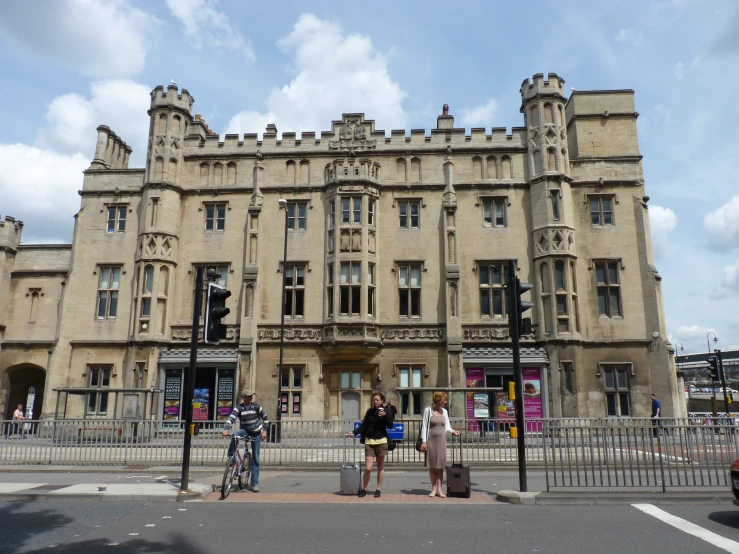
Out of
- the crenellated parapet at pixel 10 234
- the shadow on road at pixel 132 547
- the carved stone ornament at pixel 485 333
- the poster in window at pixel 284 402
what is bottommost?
the shadow on road at pixel 132 547

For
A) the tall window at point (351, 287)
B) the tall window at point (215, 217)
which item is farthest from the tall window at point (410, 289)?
the tall window at point (215, 217)

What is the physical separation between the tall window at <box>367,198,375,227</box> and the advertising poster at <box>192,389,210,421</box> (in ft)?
35.5

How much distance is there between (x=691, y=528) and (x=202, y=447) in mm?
11613

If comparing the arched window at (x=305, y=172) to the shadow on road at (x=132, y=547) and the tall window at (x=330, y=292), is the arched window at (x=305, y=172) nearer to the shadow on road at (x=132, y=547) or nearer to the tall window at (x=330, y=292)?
the tall window at (x=330, y=292)

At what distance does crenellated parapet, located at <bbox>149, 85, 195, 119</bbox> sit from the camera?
26.2 m

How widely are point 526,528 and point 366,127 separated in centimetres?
2191

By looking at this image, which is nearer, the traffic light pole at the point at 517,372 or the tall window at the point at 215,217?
the traffic light pole at the point at 517,372

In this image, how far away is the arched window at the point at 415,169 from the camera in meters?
25.7

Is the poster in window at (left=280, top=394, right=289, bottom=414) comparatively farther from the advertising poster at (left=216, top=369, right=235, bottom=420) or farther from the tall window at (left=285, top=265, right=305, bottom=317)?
the tall window at (left=285, top=265, right=305, bottom=317)

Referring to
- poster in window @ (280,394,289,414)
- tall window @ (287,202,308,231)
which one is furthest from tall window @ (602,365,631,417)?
tall window @ (287,202,308,231)

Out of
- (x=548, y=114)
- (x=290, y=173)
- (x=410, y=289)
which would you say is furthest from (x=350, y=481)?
→ (x=548, y=114)

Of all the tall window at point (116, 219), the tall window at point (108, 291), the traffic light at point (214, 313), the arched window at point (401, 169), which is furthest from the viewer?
the tall window at point (116, 219)

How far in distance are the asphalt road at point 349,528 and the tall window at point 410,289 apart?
15573 millimetres

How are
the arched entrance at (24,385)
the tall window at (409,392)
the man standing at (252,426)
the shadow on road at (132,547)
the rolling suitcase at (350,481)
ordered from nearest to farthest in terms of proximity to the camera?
1. the shadow on road at (132,547)
2. the rolling suitcase at (350,481)
3. the man standing at (252,426)
4. the tall window at (409,392)
5. the arched entrance at (24,385)
